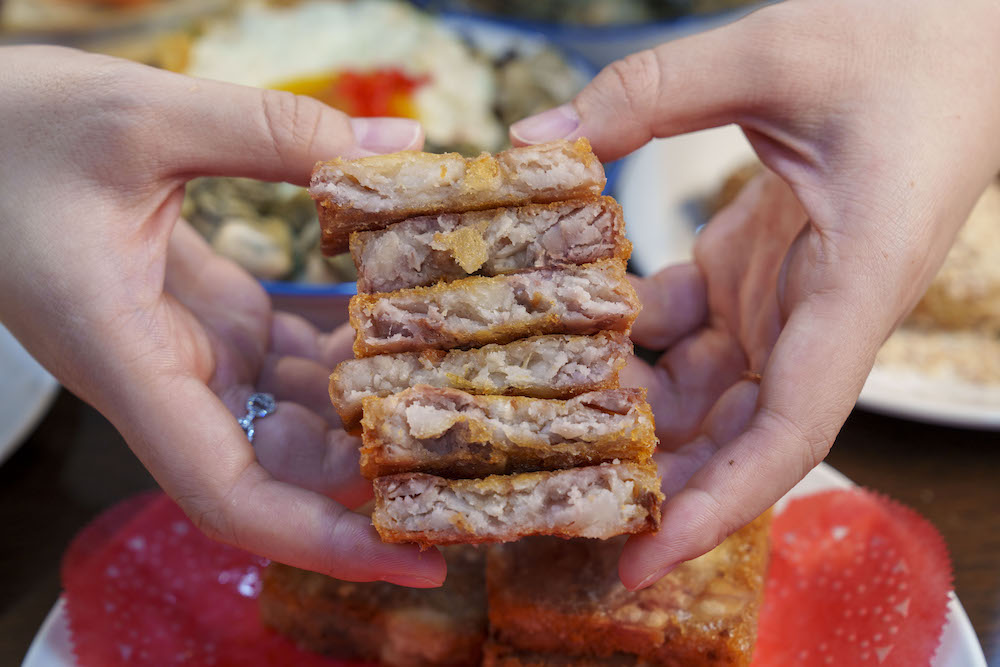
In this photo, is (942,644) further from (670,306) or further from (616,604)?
(670,306)

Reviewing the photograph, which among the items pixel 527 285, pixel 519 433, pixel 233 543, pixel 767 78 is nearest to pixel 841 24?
pixel 767 78

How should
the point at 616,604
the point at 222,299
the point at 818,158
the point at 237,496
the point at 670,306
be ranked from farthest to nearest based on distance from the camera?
the point at 670,306
the point at 222,299
the point at 616,604
the point at 818,158
the point at 237,496

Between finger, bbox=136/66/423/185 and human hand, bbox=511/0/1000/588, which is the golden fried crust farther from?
finger, bbox=136/66/423/185

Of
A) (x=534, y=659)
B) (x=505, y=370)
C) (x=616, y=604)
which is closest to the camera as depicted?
(x=505, y=370)

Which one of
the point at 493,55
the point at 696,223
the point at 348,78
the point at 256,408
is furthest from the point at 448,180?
the point at 493,55

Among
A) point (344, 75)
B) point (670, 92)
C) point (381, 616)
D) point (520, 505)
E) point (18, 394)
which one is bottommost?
point (18, 394)

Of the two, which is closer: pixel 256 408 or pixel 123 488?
pixel 256 408

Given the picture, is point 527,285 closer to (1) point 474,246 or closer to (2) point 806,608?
(1) point 474,246
